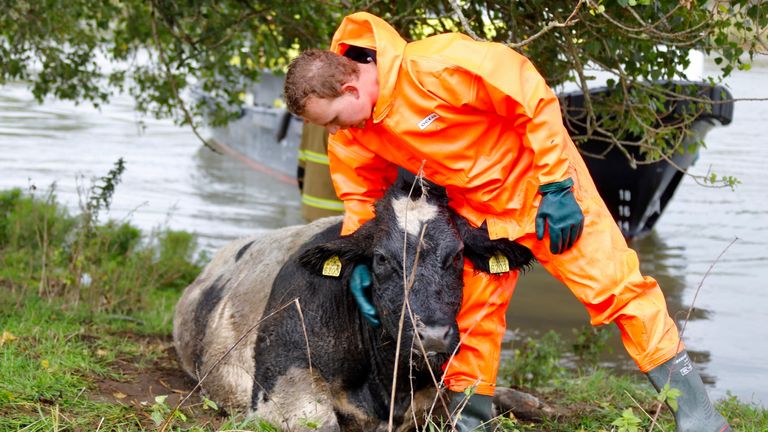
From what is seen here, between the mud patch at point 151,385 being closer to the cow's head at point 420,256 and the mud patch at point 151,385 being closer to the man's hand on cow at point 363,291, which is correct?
the man's hand on cow at point 363,291

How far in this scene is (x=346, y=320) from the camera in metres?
5.02

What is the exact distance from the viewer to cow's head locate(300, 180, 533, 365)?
169 inches

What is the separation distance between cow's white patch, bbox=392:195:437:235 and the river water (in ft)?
4.10

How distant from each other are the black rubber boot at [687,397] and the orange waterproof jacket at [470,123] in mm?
817

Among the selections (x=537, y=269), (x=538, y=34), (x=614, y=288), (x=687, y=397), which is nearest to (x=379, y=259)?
(x=614, y=288)

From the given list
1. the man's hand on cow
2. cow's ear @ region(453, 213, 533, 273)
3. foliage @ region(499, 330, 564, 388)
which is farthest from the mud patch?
foliage @ region(499, 330, 564, 388)

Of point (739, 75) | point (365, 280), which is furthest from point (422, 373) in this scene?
point (739, 75)

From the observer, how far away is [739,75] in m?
23.7

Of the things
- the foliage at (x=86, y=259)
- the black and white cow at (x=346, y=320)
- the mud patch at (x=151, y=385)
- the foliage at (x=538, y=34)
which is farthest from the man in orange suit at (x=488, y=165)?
the foliage at (x=86, y=259)

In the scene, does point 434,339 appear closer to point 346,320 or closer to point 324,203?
point 346,320

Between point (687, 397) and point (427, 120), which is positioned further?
point (427, 120)

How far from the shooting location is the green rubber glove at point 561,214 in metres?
4.19

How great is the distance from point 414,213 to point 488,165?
409 mm

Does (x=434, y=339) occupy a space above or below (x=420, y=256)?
below
